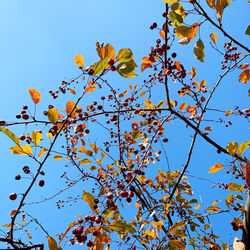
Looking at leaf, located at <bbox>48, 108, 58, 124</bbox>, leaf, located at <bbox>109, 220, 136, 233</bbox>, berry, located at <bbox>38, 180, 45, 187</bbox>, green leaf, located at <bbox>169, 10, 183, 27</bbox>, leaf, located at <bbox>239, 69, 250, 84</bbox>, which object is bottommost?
leaf, located at <bbox>109, 220, 136, 233</bbox>

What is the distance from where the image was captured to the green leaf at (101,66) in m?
1.48

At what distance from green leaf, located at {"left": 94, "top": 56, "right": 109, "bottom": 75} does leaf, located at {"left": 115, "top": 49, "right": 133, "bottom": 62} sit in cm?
15

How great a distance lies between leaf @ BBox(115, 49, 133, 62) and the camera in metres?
1.60

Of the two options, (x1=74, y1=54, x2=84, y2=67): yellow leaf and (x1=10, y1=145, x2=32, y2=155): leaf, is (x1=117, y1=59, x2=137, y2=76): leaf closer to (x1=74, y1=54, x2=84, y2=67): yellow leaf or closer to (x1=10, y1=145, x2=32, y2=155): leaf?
(x1=74, y1=54, x2=84, y2=67): yellow leaf

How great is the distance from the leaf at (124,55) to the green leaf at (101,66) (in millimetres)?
146

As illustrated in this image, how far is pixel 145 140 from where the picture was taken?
109 inches

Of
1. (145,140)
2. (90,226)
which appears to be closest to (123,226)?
(90,226)

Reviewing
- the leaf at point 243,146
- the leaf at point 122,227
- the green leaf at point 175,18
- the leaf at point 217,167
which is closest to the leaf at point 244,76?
the leaf at point 243,146

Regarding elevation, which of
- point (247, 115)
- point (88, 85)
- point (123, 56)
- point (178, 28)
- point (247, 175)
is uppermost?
point (247, 115)

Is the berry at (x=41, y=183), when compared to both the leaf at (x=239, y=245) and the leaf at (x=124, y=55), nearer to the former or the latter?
the leaf at (x=124, y=55)

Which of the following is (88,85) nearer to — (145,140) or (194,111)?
(145,140)

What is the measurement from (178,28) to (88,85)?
89 centimetres

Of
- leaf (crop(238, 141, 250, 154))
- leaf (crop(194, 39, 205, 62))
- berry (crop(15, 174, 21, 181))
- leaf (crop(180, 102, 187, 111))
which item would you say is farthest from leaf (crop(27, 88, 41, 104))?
leaf (crop(180, 102, 187, 111))

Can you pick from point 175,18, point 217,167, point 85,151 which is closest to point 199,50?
point 175,18
